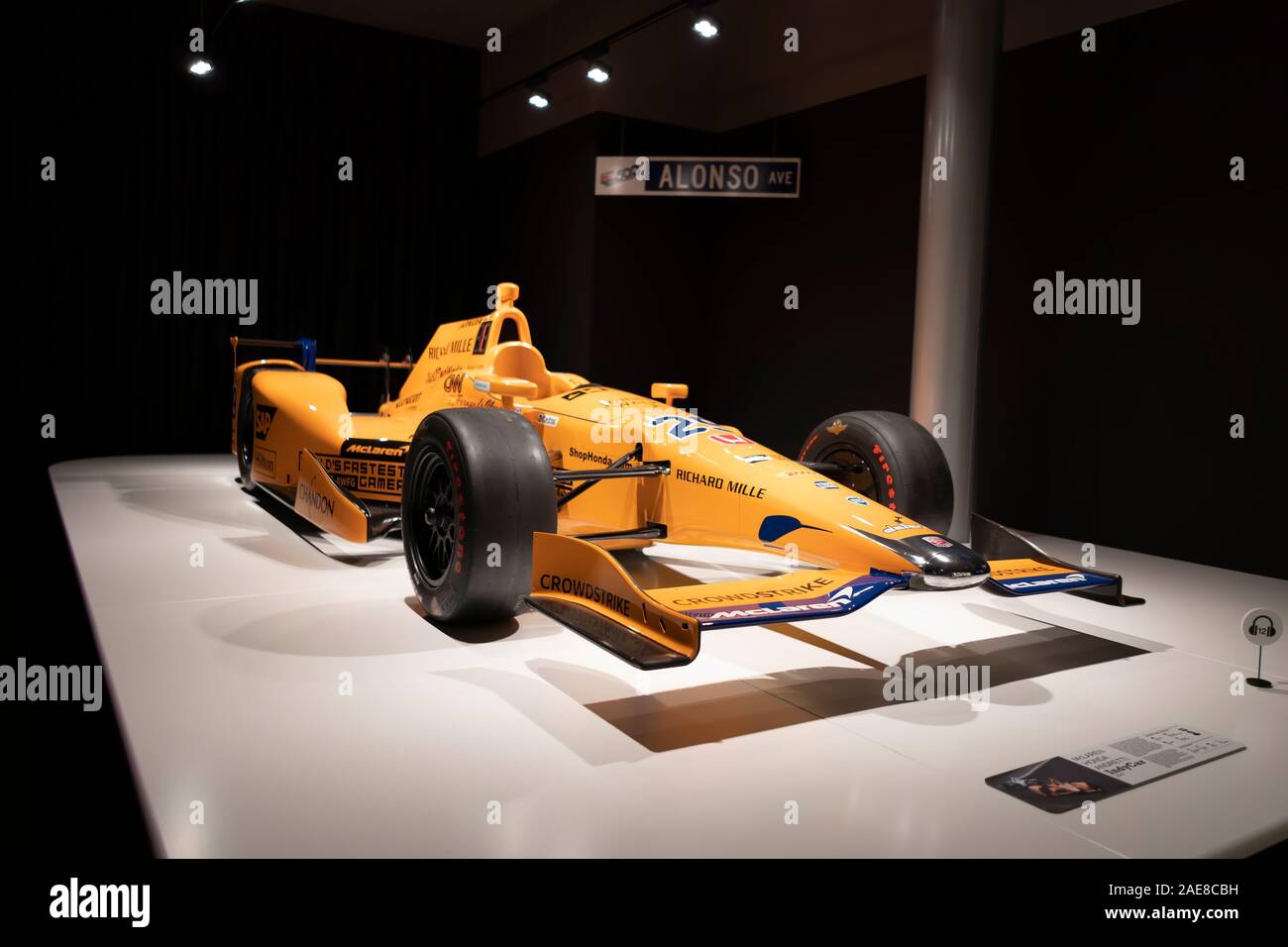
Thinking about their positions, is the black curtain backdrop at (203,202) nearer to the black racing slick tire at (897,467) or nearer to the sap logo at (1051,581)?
the black racing slick tire at (897,467)

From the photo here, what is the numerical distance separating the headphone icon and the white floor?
8.9 inches

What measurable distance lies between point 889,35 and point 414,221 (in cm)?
558

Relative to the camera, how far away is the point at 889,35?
25.4 feet

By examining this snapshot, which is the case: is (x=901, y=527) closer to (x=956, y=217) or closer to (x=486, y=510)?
(x=486, y=510)

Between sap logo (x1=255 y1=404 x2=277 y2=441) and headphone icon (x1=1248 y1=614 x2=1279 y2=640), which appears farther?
sap logo (x1=255 y1=404 x2=277 y2=441)

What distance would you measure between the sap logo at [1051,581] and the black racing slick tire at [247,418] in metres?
4.84

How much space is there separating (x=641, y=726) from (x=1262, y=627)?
2.02 metres

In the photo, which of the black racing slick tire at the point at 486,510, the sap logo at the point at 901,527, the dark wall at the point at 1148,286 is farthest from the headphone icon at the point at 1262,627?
the dark wall at the point at 1148,286

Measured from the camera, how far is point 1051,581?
9.96ft

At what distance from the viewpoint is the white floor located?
82.2 inches

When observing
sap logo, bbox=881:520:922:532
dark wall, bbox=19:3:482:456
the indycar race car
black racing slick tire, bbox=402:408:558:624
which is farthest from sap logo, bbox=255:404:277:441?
dark wall, bbox=19:3:482:456

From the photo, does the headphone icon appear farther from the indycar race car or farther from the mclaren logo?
the mclaren logo

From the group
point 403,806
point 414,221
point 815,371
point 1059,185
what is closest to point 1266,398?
Result: point 1059,185
